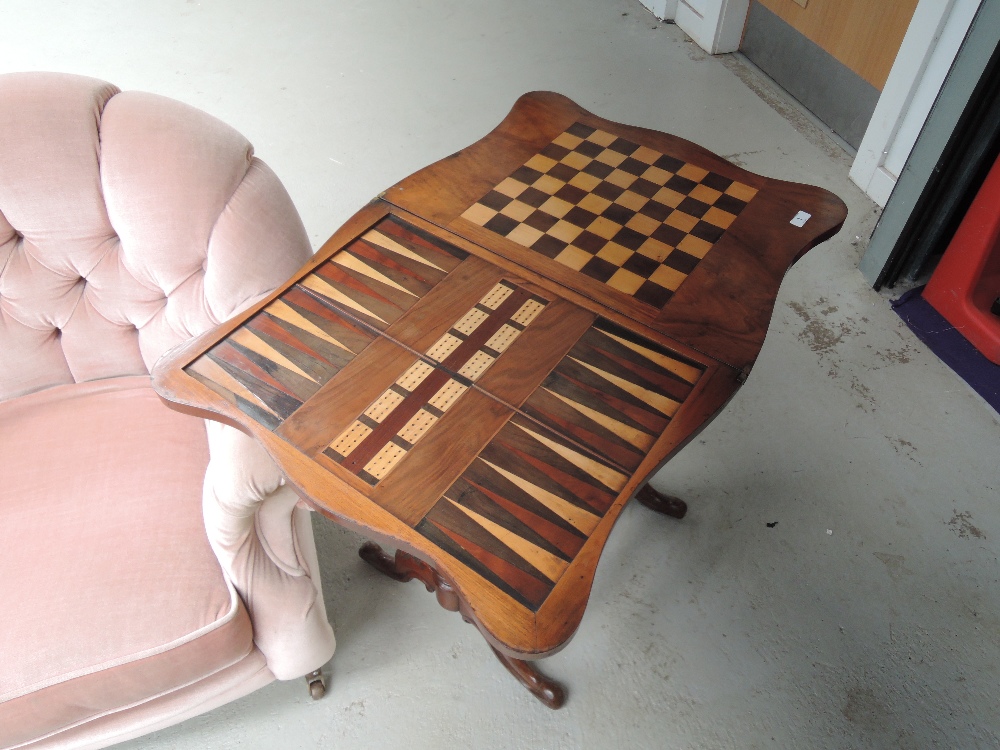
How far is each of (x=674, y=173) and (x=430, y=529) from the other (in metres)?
0.96

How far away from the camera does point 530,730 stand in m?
1.51

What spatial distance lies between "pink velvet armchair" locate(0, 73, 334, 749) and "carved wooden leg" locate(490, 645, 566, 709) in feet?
1.28

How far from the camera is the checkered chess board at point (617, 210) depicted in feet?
4.46

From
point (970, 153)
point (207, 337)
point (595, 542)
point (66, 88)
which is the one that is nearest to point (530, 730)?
point (595, 542)

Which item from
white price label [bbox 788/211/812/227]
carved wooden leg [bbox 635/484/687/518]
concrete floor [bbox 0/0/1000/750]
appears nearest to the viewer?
white price label [bbox 788/211/812/227]

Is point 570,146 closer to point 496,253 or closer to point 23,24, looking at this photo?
point 496,253

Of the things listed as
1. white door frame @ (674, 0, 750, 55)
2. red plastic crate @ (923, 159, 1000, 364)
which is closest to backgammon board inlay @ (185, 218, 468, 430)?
red plastic crate @ (923, 159, 1000, 364)

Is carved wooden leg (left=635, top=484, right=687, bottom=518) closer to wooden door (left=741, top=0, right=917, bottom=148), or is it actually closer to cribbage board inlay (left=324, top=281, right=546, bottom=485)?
cribbage board inlay (left=324, top=281, right=546, bottom=485)

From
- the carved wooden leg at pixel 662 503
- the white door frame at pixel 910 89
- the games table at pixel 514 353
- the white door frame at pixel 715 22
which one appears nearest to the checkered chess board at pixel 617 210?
the games table at pixel 514 353

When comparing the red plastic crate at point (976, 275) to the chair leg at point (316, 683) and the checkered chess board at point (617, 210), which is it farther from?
the chair leg at point (316, 683)

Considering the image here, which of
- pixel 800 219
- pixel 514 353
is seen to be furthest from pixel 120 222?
pixel 800 219

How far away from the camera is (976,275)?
212 cm

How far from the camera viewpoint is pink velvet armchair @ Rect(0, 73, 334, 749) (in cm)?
119

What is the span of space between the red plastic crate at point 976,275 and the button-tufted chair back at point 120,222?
187 cm
